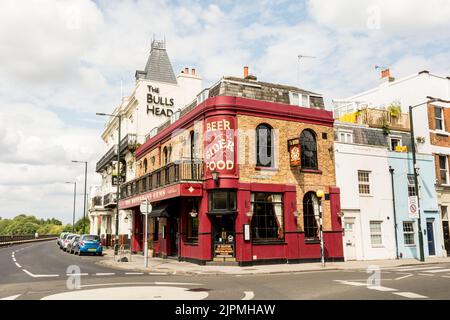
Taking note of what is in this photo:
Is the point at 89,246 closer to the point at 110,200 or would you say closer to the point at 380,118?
the point at 110,200

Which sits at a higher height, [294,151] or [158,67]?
[158,67]

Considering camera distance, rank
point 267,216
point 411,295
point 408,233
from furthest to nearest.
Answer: point 408,233, point 267,216, point 411,295

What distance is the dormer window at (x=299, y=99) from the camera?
920 inches

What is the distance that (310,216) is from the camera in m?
22.0

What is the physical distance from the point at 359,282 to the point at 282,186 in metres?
8.80

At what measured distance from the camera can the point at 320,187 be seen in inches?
887

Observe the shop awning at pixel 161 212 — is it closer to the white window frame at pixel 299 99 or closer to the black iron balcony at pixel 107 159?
the white window frame at pixel 299 99

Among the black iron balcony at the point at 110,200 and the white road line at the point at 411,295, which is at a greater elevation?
the black iron balcony at the point at 110,200

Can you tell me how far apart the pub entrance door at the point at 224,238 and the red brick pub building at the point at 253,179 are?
1.9 inches

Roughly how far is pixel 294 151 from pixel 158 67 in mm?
23953

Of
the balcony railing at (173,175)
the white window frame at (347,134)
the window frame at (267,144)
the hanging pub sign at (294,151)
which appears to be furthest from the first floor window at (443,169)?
the balcony railing at (173,175)

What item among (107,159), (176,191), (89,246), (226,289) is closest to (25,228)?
(107,159)
